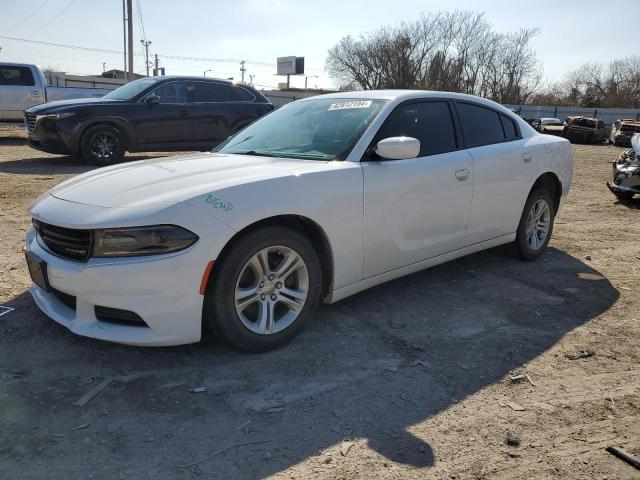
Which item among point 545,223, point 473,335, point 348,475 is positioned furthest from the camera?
point 545,223

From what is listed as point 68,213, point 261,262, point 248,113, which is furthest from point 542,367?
point 248,113

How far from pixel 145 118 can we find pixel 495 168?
7552 millimetres

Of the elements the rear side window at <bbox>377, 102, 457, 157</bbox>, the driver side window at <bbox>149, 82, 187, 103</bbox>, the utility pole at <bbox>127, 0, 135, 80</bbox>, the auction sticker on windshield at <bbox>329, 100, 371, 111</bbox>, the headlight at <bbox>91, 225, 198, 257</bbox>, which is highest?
the utility pole at <bbox>127, 0, 135, 80</bbox>

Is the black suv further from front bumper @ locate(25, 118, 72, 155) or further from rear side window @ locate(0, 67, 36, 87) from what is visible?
rear side window @ locate(0, 67, 36, 87)

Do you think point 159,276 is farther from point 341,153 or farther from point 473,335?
point 473,335

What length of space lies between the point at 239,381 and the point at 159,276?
71 cm

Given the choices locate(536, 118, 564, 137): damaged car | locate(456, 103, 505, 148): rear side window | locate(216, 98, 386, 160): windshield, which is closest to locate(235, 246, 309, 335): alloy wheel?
locate(216, 98, 386, 160): windshield

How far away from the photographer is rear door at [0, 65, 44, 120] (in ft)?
47.4

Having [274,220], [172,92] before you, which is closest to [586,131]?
[172,92]

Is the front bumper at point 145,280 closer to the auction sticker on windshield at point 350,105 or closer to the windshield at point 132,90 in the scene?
the auction sticker on windshield at point 350,105

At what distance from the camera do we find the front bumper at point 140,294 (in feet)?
8.86

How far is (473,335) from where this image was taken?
353cm

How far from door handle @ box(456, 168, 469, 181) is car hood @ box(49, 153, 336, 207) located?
1208 mm

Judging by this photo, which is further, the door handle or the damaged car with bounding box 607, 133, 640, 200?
the damaged car with bounding box 607, 133, 640, 200
